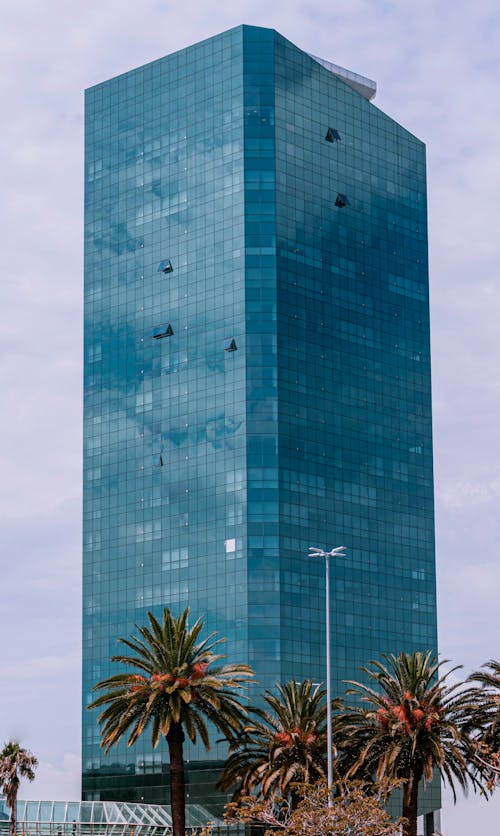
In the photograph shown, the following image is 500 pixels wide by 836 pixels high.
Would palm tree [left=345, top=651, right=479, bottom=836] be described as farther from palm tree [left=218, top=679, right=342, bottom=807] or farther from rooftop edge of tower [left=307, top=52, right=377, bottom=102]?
rooftop edge of tower [left=307, top=52, right=377, bottom=102]

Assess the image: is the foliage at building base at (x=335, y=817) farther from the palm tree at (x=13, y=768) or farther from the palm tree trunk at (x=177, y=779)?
the palm tree at (x=13, y=768)

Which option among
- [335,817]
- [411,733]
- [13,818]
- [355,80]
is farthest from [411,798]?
[355,80]

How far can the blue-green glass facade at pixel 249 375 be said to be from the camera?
162750 millimetres

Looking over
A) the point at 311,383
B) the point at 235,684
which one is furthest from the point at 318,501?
the point at 235,684

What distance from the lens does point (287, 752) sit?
108 metres

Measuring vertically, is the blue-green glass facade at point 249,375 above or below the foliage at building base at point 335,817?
above

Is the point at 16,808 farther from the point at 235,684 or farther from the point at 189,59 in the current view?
the point at 189,59

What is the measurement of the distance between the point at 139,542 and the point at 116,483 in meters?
7.61

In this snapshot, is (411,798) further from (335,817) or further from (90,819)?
(90,819)

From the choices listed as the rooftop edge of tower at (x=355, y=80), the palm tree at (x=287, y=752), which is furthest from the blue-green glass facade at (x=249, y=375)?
the palm tree at (x=287, y=752)

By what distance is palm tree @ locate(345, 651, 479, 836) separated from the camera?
4050 inches

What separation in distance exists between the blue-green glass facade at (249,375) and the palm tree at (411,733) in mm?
50814

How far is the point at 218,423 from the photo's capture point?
16538 centimetres

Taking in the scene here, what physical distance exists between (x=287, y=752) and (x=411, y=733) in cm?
933
